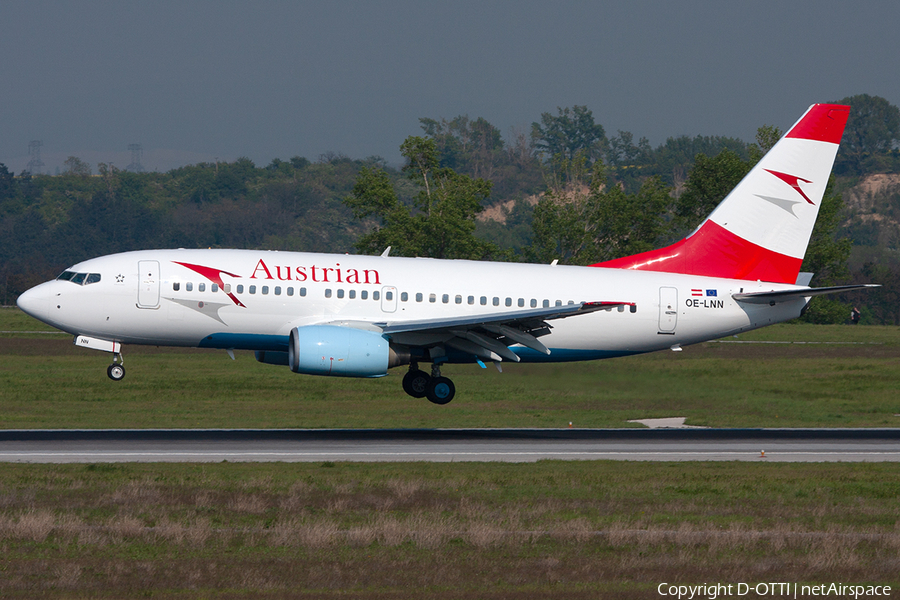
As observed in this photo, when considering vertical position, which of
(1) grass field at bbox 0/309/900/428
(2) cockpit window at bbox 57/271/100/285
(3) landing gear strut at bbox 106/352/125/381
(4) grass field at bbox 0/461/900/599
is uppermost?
(2) cockpit window at bbox 57/271/100/285

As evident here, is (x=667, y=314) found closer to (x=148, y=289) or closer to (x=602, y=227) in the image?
(x=148, y=289)

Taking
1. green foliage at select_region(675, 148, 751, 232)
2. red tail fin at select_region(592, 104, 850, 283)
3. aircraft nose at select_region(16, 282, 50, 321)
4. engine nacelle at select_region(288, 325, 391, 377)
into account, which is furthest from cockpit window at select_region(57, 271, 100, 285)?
green foliage at select_region(675, 148, 751, 232)

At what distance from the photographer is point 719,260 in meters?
39.0

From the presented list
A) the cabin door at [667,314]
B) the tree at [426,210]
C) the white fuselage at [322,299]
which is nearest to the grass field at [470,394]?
the cabin door at [667,314]

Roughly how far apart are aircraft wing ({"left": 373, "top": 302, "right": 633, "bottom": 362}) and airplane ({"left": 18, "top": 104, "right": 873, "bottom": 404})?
0.05 metres

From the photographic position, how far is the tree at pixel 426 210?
301 feet

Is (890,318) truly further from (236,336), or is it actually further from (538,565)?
(538,565)

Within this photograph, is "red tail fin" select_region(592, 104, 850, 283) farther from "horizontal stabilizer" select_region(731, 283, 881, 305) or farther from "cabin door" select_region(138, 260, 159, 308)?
"cabin door" select_region(138, 260, 159, 308)

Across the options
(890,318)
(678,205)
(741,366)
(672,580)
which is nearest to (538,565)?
(672,580)

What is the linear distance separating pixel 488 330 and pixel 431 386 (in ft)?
10.8

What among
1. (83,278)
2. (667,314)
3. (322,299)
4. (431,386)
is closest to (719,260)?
(667,314)

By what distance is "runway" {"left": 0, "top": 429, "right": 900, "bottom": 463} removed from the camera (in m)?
29.3

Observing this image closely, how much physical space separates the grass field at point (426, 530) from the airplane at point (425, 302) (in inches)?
303

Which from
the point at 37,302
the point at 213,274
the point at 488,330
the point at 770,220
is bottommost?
the point at 488,330
